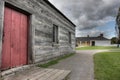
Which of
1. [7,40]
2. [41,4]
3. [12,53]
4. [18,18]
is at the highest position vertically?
[41,4]

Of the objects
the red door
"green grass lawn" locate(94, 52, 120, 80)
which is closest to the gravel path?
→ "green grass lawn" locate(94, 52, 120, 80)

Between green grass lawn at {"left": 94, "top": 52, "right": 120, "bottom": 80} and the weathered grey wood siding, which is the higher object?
the weathered grey wood siding

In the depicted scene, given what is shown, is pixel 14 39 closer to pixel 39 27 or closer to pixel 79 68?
pixel 39 27

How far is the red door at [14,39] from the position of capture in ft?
17.4

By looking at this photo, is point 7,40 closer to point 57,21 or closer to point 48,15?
point 48,15

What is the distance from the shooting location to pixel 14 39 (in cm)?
581

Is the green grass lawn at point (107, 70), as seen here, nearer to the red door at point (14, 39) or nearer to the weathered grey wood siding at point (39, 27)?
the weathered grey wood siding at point (39, 27)

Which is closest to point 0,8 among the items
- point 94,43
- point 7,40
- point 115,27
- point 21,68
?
point 7,40

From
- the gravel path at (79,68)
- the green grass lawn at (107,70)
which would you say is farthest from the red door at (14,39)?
the green grass lawn at (107,70)

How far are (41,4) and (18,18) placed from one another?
245cm

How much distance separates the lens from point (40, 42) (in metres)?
7.93

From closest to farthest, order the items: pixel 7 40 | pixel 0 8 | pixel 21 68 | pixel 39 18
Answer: pixel 0 8, pixel 7 40, pixel 21 68, pixel 39 18

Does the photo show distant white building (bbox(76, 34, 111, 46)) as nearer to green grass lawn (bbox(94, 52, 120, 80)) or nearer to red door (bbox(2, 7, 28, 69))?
green grass lawn (bbox(94, 52, 120, 80))

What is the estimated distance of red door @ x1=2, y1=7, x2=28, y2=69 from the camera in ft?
17.4
